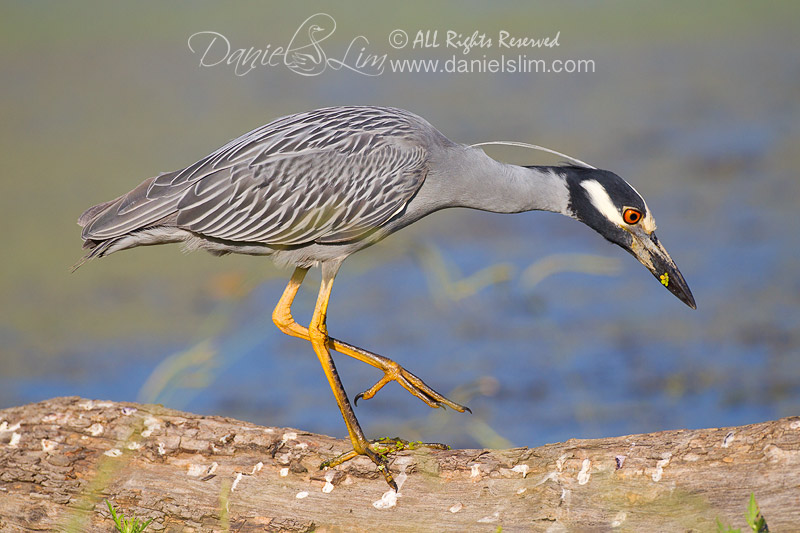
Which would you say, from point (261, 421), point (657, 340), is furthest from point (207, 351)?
point (657, 340)

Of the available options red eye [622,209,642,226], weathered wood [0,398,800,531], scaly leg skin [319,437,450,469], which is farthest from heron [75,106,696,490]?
weathered wood [0,398,800,531]

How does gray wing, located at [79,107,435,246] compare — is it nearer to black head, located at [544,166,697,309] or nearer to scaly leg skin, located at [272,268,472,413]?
scaly leg skin, located at [272,268,472,413]

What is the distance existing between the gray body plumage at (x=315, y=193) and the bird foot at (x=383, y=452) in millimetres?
985

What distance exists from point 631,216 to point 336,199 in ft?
4.92

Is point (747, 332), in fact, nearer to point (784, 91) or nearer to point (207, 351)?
point (784, 91)

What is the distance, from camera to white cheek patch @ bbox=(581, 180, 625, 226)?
4.66 metres

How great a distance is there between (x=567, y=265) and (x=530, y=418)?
4524 mm

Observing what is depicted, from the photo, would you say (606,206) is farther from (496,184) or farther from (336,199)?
(336,199)

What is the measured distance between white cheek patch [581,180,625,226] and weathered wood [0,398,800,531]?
4.20 feet

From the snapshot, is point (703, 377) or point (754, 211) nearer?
point (703, 377)

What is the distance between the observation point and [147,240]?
4.64 metres

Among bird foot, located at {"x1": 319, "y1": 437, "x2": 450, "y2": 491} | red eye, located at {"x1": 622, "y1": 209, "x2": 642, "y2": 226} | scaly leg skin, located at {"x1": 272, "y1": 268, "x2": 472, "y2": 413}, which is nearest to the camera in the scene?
bird foot, located at {"x1": 319, "y1": 437, "x2": 450, "y2": 491}

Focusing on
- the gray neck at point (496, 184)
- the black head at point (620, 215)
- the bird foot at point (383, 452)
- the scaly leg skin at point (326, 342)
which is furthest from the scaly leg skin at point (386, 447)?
the black head at point (620, 215)

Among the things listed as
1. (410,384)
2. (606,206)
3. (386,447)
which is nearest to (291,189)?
(410,384)
